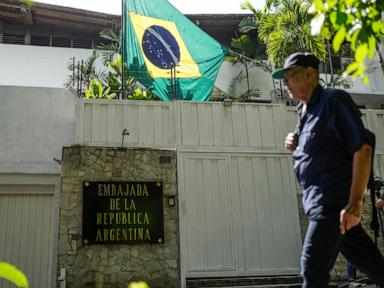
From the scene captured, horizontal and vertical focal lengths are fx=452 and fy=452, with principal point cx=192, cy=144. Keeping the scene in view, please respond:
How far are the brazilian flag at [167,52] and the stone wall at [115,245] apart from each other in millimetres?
2127

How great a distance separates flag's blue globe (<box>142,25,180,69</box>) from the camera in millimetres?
10617

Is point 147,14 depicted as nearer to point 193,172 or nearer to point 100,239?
point 193,172

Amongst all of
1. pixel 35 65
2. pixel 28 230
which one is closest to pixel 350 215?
pixel 28 230

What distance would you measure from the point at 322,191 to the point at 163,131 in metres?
6.73

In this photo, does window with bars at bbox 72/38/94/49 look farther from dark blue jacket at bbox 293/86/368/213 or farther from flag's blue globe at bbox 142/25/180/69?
dark blue jacket at bbox 293/86/368/213

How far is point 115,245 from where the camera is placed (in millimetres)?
7930

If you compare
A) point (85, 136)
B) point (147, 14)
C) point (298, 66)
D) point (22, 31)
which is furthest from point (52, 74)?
point (298, 66)

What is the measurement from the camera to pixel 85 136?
8656 mm

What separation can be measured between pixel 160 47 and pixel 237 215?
4.53 meters

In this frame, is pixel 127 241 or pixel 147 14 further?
pixel 147 14

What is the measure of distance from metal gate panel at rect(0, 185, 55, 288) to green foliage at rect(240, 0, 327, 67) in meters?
7.33

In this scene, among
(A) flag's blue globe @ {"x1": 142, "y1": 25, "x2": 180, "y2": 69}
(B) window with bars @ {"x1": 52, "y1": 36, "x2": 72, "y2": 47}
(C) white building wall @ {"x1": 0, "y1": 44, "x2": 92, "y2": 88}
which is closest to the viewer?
(A) flag's blue globe @ {"x1": 142, "y1": 25, "x2": 180, "y2": 69}

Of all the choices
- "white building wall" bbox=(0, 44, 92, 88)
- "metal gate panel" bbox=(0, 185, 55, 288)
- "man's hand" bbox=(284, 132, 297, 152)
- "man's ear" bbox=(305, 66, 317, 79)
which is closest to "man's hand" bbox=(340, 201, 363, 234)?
"man's hand" bbox=(284, 132, 297, 152)

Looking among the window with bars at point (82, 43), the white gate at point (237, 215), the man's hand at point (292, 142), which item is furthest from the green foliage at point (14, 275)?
the window with bars at point (82, 43)
